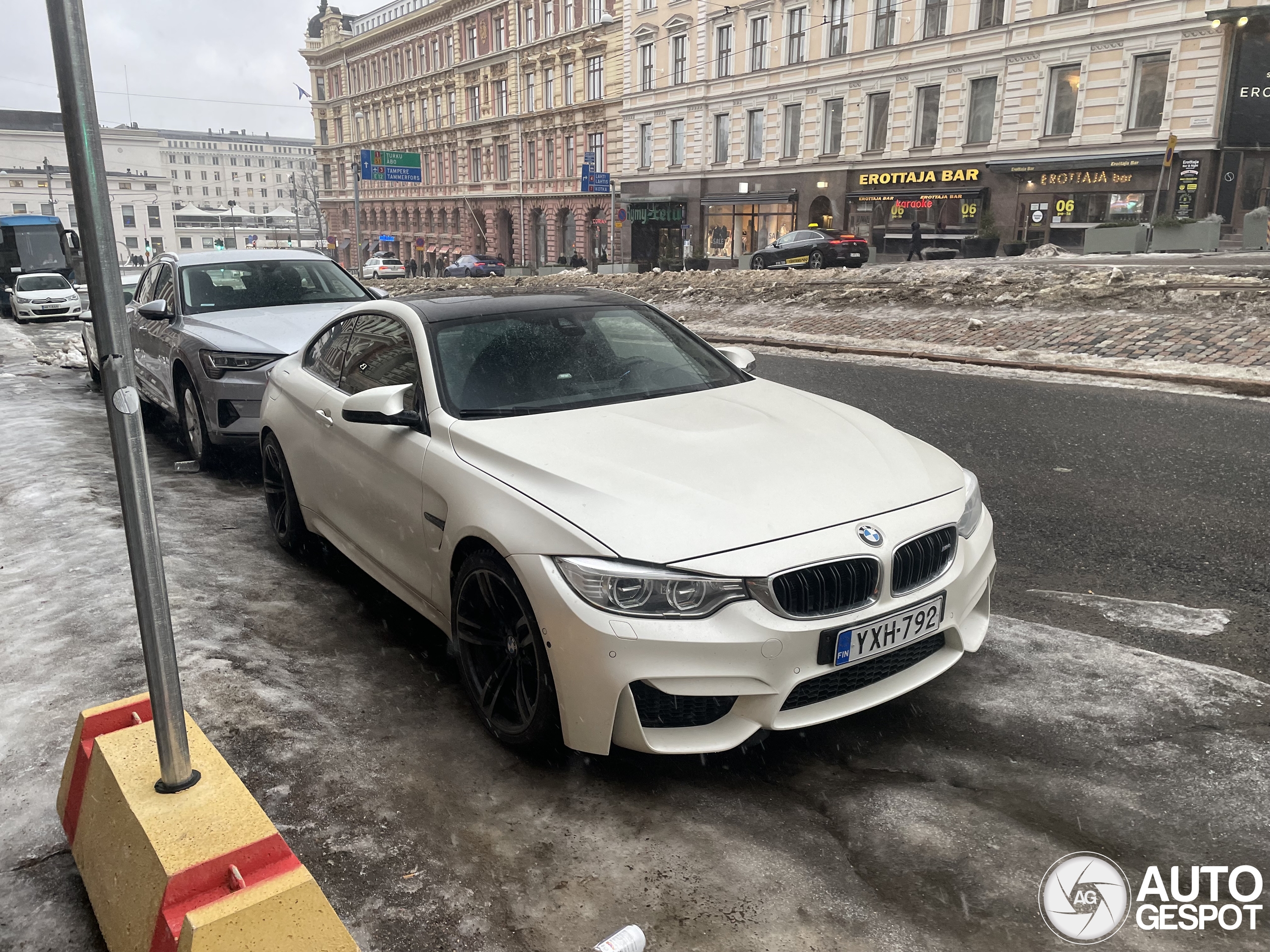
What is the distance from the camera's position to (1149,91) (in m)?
32.0

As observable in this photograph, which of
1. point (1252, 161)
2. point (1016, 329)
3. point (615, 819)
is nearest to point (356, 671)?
Answer: point (615, 819)

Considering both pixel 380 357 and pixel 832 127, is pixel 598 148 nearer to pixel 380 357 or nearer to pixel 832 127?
pixel 832 127

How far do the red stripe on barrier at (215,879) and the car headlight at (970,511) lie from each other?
7.63 feet

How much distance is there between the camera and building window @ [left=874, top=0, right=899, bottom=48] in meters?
38.6

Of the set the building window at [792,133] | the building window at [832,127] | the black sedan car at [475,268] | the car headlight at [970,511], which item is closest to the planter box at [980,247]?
the building window at [832,127]

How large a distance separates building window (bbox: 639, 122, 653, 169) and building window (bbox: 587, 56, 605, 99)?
4518 millimetres

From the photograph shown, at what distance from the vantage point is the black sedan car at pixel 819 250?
32.2 meters

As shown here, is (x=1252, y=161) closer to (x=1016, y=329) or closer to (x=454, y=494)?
(x=1016, y=329)

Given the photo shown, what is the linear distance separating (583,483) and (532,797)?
100cm

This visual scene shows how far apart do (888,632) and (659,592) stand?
2.51 ft

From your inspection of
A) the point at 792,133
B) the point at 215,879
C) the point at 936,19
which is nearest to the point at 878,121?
the point at 936,19

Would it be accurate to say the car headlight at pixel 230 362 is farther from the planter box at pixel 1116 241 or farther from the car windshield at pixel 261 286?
the planter box at pixel 1116 241

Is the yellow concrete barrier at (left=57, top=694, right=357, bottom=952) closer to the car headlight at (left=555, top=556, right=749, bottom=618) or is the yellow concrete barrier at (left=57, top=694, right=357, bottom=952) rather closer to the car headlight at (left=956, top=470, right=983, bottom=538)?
the car headlight at (left=555, top=556, right=749, bottom=618)

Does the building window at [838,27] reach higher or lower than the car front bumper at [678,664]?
higher
